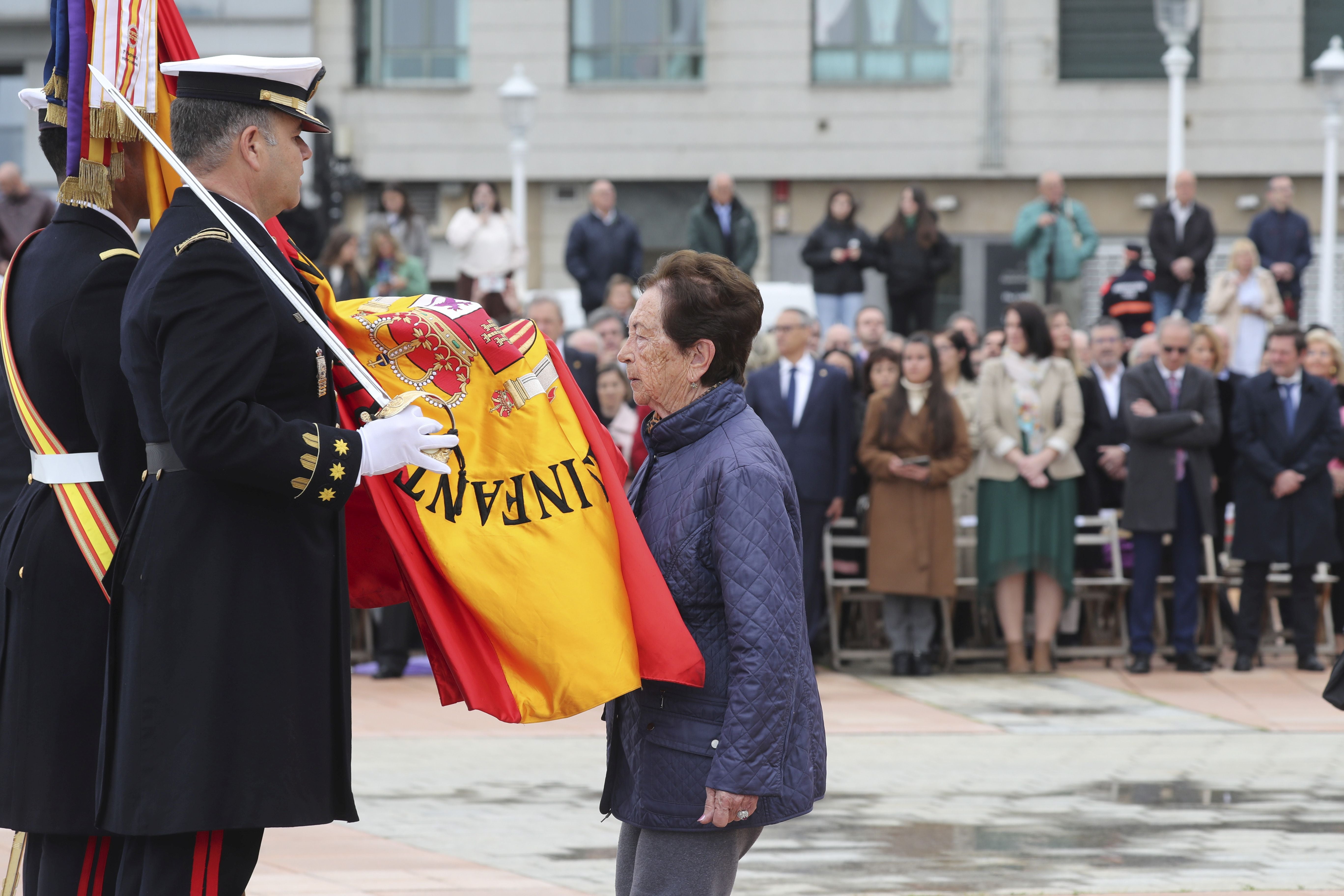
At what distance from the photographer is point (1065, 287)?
18703 mm

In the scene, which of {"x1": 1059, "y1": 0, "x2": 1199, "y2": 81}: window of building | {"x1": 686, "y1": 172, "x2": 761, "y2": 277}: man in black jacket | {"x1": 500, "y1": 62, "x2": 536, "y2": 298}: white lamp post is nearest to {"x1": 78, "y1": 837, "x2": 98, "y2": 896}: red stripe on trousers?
{"x1": 686, "y1": 172, "x2": 761, "y2": 277}: man in black jacket

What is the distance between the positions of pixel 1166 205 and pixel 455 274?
985 cm

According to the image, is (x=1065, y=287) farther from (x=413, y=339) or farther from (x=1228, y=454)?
(x=413, y=339)

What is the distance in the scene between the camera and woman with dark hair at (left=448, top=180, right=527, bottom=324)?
16.9 meters

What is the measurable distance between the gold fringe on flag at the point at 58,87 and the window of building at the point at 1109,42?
2301 cm

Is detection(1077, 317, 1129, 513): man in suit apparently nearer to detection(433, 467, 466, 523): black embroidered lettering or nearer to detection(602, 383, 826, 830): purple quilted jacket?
detection(602, 383, 826, 830): purple quilted jacket

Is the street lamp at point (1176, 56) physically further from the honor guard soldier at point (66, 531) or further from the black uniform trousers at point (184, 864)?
the black uniform trousers at point (184, 864)

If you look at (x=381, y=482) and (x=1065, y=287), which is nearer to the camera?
(x=381, y=482)

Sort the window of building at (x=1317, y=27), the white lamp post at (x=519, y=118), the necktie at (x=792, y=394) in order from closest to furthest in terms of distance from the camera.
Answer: the necktie at (x=792, y=394) < the white lamp post at (x=519, y=118) < the window of building at (x=1317, y=27)

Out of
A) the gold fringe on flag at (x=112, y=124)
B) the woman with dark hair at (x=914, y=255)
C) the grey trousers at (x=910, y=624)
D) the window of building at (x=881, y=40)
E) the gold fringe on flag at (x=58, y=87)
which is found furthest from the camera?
the window of building at (x=881, y=40)

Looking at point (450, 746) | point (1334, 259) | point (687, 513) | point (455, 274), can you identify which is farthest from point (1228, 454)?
point (455, 274)

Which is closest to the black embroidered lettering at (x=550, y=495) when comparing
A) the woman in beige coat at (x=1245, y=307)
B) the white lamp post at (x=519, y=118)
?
the woman in beige coat at (x=1245, y=307)

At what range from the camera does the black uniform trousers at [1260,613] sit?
477 inches

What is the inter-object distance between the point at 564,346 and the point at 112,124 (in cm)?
825
